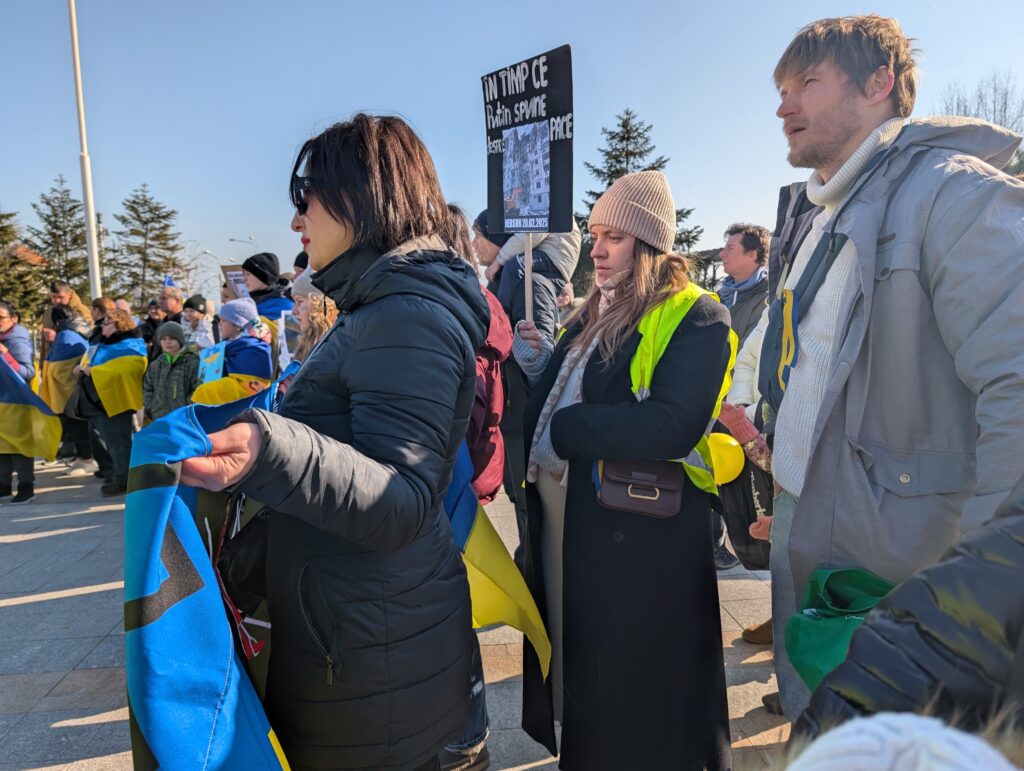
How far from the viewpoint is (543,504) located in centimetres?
241

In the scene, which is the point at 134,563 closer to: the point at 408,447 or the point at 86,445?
the point at 408,447

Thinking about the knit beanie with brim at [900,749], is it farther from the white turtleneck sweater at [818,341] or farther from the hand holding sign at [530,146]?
the hand holding sign at [530,146]

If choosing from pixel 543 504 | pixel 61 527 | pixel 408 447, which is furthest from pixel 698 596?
pixel 61 527

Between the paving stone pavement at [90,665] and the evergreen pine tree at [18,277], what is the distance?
27052 millimetres

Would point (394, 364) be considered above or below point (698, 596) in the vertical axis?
above

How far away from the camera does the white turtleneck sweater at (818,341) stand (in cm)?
159

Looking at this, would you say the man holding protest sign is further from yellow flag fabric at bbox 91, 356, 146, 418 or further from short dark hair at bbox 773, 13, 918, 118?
yellow flag fabric at bbox 91, 356, 146, 418

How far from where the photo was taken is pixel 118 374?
23.0ft

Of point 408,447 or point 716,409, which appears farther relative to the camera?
point 716,409

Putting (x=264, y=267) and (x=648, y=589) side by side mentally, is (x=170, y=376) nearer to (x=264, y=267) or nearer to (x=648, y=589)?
(x=264, y=267)

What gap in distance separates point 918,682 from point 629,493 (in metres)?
1.49

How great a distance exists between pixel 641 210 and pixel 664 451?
3.08 ft

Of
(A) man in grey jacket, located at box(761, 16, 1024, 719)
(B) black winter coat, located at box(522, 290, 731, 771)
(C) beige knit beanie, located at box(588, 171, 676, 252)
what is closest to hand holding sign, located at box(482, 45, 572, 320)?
(C) beige knit beanie, located at box(588, 171, 676, 252)

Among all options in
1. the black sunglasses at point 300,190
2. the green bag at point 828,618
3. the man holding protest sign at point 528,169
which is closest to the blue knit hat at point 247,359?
the man holding protest sign at point 528,169
